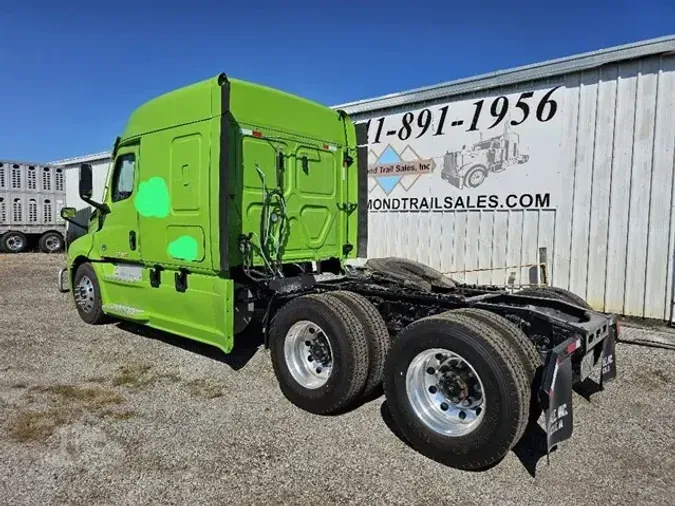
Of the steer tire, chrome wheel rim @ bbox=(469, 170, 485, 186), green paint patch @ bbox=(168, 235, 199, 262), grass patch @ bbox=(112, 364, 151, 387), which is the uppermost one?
chrome wheel rim @ bbox=(469, 170, 485, 186)

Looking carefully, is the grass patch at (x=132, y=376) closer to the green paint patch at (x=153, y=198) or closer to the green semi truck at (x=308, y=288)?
the green semi truck at (x=308, y=288)

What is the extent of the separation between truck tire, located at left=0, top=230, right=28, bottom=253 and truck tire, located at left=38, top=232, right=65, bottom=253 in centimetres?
57

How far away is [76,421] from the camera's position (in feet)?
12.8

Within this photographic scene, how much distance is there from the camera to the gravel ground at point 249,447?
2949mm

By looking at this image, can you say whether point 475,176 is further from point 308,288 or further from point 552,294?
point 308,288

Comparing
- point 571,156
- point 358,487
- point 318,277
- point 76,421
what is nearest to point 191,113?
point 318,277

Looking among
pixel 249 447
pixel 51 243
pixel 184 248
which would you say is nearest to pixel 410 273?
pixel 184 248

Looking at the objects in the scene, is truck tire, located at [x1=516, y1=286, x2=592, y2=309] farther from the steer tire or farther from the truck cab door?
the truck cab door

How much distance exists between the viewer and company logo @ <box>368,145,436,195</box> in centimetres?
907

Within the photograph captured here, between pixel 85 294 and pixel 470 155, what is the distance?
253 inches

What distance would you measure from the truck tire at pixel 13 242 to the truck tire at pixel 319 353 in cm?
1820

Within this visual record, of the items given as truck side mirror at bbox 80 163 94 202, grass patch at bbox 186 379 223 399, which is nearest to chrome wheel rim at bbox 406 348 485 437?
grass patch at bbox 186 379 223 399

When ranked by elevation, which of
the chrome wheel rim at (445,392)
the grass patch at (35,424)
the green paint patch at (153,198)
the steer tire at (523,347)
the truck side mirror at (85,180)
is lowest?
the grass patch at (35,424)

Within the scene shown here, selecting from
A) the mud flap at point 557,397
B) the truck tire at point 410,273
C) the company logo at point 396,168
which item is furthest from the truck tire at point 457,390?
the company logo at point 396,168
